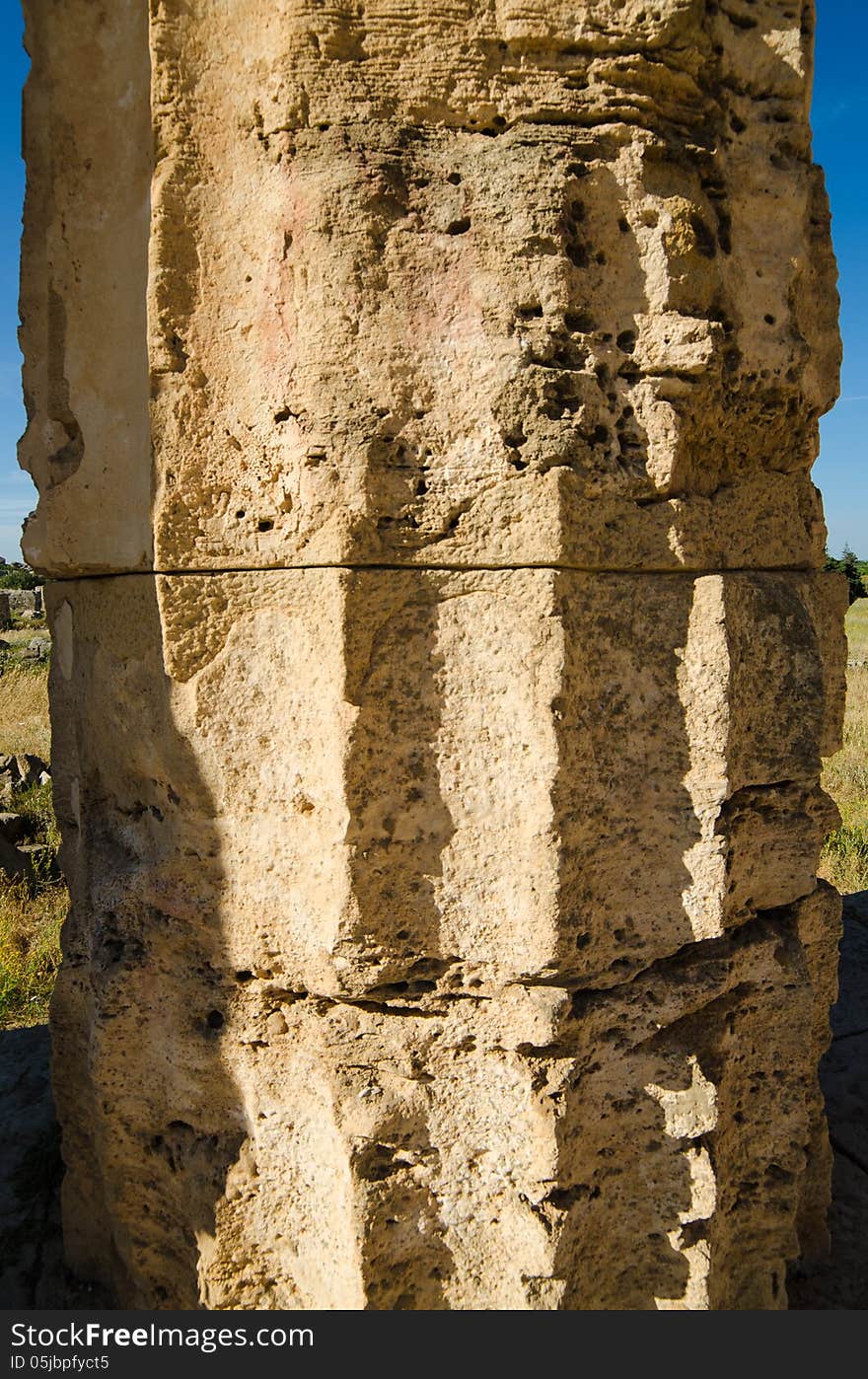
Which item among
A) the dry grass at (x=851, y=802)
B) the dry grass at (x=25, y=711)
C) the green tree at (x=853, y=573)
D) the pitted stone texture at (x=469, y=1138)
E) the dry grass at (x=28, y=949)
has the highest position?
the green tree at (x=853, y=573)

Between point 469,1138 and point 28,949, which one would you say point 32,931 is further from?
point 469,1138

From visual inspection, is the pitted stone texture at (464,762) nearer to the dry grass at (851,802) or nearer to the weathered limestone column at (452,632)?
the weathered limestone column at (452,632)

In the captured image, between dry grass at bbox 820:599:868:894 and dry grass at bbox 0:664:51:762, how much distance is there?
18.5ft

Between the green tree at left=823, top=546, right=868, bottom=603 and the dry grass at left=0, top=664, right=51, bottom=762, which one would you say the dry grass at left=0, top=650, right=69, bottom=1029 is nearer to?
the dry grass at left=0, top=664, right=51, bottom=762

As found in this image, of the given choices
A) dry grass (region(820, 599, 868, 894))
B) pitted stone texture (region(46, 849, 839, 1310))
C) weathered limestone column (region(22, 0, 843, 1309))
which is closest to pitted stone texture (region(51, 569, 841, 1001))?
weathered limestone column (region(22, 0, 843, 1309))

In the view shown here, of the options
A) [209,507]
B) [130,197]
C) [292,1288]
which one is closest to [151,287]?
[130,197]

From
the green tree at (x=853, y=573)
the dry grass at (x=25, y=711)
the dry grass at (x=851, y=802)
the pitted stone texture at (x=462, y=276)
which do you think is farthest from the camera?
the green tree at (x=853, y=573)

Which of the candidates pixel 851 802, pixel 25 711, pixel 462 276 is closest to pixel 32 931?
pixel 462 276

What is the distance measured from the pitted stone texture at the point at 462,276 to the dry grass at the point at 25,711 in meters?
6.31

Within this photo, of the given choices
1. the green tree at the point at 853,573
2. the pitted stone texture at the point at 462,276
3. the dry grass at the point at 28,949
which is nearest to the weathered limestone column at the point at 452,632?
the pitted stone texture at the point at 462,276

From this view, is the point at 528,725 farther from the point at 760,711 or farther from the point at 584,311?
the point at 584,311

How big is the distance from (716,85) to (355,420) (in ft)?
3.66

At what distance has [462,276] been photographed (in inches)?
83.5

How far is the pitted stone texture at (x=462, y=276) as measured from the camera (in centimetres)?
209
